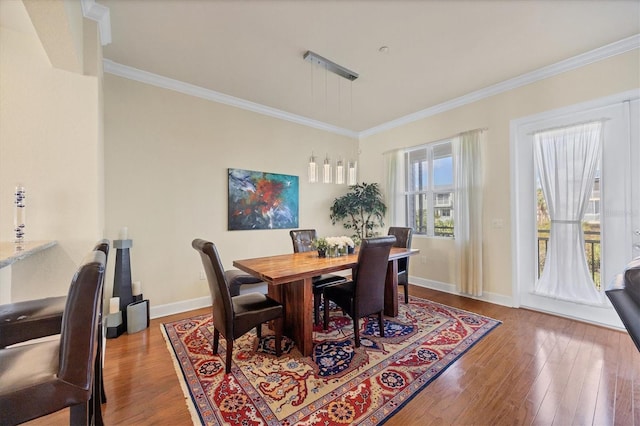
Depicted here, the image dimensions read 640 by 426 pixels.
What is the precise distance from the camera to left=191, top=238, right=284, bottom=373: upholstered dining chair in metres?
1.93

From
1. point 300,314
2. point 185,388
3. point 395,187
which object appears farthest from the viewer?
point 395,187

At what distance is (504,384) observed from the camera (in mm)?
1906

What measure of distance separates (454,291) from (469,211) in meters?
1.27

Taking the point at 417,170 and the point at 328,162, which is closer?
the point at 328,162

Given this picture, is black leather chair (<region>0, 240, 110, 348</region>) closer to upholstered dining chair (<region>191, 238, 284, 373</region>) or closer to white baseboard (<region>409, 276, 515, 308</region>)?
upholstered dining chair (<region>191, 238, 284, 373</region>)

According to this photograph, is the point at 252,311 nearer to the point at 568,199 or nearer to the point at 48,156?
the point at 48,156

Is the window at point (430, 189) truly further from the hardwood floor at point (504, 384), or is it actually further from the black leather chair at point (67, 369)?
the black leather chair at point (67, 369)

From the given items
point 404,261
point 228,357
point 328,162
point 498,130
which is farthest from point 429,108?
point 228,357

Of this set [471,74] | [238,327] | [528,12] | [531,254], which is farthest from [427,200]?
[238,327]

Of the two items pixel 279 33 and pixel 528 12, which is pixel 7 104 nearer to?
pixel 279 33

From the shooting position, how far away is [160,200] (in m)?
3.33

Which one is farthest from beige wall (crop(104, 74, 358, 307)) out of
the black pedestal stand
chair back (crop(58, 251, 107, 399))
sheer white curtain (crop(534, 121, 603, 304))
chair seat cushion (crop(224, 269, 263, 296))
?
sheer white curtain (crop(534, 121, 603, 304))

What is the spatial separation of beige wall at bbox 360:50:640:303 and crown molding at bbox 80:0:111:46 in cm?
423

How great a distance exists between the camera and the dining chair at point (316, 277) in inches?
119
